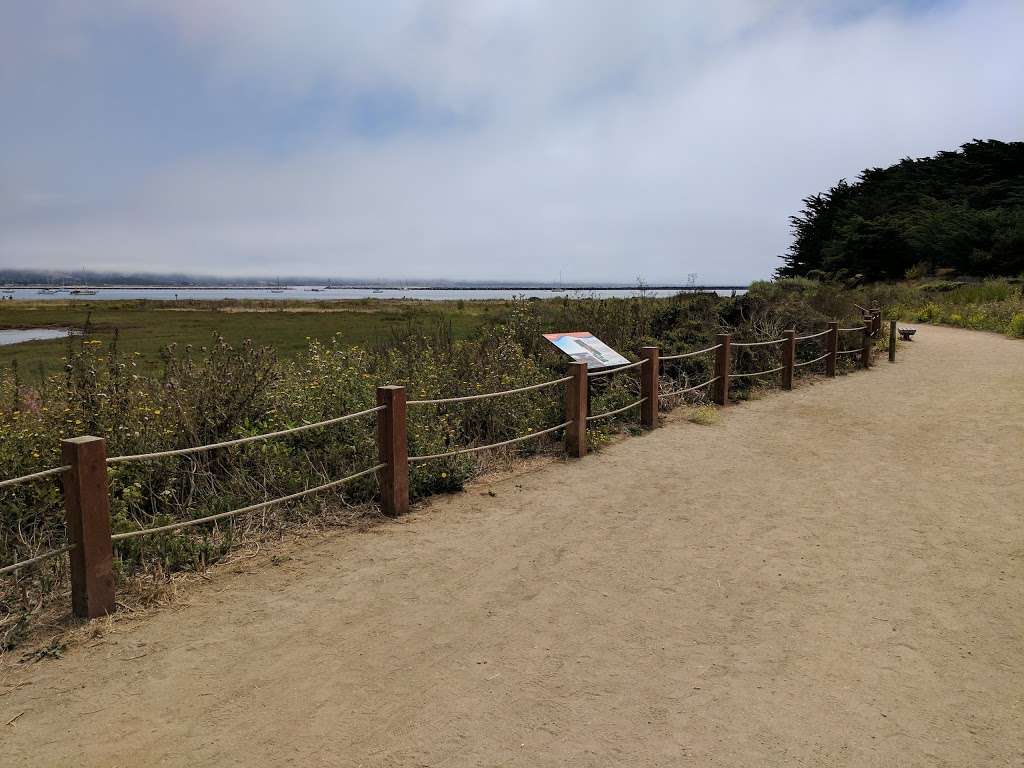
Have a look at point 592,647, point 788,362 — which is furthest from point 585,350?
point 592,647

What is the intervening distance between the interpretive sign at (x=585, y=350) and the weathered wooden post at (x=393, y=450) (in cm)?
412

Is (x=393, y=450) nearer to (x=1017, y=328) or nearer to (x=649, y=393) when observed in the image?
(x=649, y=393)

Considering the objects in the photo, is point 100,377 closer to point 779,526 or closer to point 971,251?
point 779,526

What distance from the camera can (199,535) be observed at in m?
5.65

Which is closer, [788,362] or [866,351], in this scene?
[788,362]

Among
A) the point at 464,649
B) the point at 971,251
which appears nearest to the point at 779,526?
the point at 464,649

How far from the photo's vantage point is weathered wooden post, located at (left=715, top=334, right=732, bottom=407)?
1208 cm

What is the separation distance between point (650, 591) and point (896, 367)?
1493 centimetres

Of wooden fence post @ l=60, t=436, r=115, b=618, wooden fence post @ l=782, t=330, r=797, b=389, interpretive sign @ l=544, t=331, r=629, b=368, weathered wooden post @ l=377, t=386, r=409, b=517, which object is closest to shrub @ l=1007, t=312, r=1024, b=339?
wooden fence post @ l=782, t=330, r=797, b=389

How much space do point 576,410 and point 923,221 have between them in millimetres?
47809

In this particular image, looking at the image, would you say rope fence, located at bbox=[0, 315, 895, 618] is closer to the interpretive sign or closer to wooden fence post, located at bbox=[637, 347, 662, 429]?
wooden fence post, located at bbox=[637, 347, 662, 429]

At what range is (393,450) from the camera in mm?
6195

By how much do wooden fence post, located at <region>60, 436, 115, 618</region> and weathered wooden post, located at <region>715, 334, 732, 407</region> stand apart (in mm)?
9666

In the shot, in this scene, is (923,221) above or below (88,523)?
above
